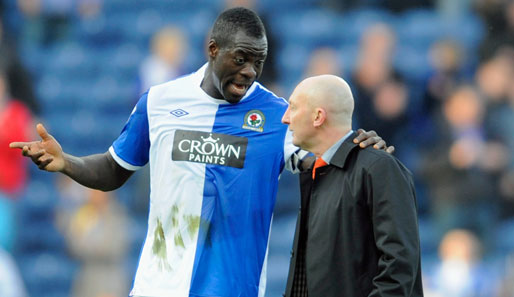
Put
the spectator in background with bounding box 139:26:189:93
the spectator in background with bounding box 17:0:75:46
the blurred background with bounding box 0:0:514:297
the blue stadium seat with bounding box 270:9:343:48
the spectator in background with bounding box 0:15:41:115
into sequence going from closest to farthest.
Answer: the blurred background with bounding box 0:0:514:297 → the spectator in background with bounding box 139:26:189:93 → the spectator in background with bounding box 0:15:41:115 → the blue stadium seat with bounding box 270:9:343:48 → the spectator in background with bounding box 17:0:75:46

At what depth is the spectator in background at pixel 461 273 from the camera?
969 centimetres

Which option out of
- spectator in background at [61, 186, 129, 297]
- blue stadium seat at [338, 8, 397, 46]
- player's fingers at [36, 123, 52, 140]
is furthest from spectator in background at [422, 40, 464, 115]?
player's fingers at [36, 123, 52, 140]

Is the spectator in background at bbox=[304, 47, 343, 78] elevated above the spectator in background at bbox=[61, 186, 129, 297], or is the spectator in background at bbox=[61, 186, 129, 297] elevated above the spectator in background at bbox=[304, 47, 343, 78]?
the spectator in background at bbox=[304, 47, 343, 78]

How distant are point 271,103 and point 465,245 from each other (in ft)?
15.7

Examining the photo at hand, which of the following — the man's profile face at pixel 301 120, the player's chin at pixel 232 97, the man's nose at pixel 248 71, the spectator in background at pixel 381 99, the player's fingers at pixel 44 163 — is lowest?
the player's fingers at pixel 44 163

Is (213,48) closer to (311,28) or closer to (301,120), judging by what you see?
(301,120)

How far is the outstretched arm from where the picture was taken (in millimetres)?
5367

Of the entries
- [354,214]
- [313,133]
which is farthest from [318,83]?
[354,214]

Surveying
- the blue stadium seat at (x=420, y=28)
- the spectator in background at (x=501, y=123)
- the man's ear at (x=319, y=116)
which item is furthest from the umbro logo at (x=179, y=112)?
the blue stadium seat at (x=420, y=28)

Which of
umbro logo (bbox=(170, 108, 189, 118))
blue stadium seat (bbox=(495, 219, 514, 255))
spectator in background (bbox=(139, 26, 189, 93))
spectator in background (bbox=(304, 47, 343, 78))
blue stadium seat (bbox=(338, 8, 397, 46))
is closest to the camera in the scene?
umbro logo (bbox=(170, 108, 189, 118))

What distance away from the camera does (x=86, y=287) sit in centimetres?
1123

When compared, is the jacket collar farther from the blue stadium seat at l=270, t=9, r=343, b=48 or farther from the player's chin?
the blue stadium seat at l=270, t=9, r=343, b=48

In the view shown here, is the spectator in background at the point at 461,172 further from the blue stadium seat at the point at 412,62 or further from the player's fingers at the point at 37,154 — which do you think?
the player's fingers at the point at 37,154

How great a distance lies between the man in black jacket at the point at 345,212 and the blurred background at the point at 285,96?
15.6 ft
